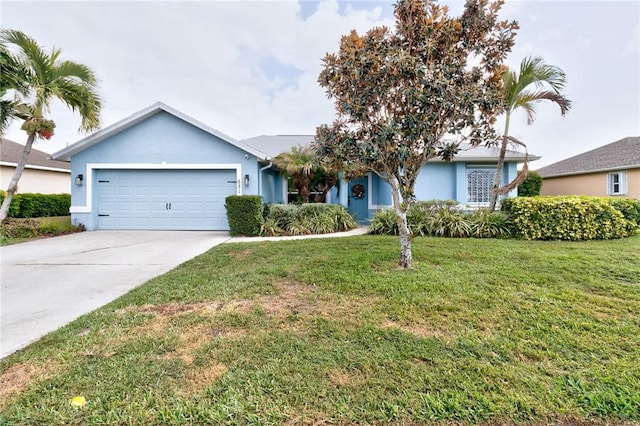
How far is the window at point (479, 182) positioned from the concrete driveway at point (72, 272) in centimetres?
1031

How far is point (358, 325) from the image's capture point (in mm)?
3242

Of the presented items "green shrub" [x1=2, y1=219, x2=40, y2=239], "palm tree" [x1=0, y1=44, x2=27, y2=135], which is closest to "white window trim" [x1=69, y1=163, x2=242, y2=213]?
"green shrub" [x1=2, y1=219, x2=40, y2=239]

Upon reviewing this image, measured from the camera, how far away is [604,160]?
1719 cm

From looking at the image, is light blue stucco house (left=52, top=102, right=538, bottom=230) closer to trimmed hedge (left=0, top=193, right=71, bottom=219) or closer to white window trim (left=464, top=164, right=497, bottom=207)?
trimmed hedge (left=0, top=193, right=71, bottom=219)

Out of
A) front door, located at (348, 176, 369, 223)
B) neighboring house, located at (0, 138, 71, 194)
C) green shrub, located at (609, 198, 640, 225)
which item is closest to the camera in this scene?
green shrub, located at (609, 198, 640, 225)

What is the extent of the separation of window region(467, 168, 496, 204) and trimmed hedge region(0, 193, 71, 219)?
2002cm

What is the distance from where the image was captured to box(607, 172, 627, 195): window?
15.6 m

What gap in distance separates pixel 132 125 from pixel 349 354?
12.2m

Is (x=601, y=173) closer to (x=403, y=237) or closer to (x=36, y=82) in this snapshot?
(x=403, y=237)

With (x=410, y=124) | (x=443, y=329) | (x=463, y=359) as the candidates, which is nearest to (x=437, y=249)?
(x=410, y=124)

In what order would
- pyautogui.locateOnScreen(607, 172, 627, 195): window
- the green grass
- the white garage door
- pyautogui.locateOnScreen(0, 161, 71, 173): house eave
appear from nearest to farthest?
the green grass
the white garage door
pyautogui.locateOnScreen(0, 161, 71, 173): house eave
pyautogui.locateOnScreen(607, 172, 627, 195): window

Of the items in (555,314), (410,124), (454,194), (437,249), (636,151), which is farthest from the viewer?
(636,151)

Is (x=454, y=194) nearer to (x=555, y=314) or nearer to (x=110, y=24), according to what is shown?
(x=555, y=314)

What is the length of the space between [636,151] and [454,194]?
11.8 m
